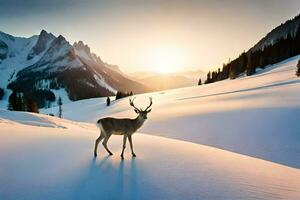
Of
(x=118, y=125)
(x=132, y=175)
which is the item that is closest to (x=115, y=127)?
(x=118, y=125)

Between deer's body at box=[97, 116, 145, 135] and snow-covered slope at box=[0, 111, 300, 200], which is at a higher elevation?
deer's body at box=[97, 116, 145, 135]

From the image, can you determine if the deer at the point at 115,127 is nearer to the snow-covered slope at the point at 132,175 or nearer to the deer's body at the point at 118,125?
the deer's body at the point at 118,125

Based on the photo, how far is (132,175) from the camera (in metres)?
8.72

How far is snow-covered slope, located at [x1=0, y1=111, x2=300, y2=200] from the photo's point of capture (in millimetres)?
7402

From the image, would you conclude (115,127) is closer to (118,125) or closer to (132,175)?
(118,125)

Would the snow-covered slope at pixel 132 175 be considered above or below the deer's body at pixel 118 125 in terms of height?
below

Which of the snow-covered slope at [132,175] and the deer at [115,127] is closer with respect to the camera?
the snow-covered slope at [132,175]

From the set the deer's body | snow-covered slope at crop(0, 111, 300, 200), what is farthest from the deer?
snow-covered slope at crop(0, 111, 300, 200)

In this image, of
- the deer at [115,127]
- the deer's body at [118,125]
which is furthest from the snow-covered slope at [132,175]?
the deer's body at [118,125]

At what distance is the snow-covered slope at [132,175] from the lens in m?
7.40

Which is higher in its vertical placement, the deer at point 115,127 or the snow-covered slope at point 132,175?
the deer at point 115,127

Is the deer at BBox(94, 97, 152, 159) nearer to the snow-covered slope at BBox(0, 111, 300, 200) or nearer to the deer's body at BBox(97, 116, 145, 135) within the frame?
the deer's body at BBox(97, 116, 145, 135)

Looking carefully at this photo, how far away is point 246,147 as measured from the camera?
21.6m

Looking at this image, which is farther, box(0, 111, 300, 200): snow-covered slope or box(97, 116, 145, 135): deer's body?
box(97, 116, 145, 135): deer's body
